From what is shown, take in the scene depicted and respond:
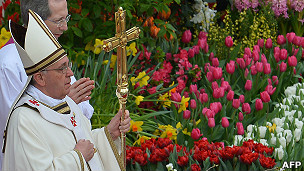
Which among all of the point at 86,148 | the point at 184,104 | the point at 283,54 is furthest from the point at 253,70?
the point at 86,148

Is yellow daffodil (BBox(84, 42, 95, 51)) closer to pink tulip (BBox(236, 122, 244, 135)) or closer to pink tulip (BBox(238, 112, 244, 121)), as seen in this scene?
pink tulip (BBox(238, 112, 244, 121))

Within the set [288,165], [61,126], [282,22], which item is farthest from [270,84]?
[61,126]

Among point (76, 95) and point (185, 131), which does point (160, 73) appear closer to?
point (185, 131)

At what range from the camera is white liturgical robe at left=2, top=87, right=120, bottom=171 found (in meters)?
2.78

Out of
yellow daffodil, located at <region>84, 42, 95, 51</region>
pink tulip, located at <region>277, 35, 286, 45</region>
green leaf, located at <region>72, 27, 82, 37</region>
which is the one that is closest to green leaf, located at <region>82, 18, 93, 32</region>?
green leaf, located at <region>72, 27, 82, 37</region>

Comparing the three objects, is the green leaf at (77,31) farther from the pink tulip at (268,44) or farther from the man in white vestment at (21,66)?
the pink tulip at (268,44)

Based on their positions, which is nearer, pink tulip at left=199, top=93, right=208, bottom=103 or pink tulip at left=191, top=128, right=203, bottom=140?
pink tulip at left=191, top=128, right=203, bottom=140

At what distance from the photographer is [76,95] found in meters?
3.47

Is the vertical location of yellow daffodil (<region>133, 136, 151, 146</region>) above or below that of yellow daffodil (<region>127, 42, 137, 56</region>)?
below

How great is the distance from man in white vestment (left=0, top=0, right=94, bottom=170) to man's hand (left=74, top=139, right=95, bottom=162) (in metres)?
0.50

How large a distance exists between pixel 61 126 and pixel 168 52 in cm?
366

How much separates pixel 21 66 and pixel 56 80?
85 centimetres

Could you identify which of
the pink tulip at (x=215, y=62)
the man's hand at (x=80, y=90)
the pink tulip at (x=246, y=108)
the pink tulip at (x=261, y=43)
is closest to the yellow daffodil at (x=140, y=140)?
the pink tulip at (x=246, y=108)

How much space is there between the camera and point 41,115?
112 inches
